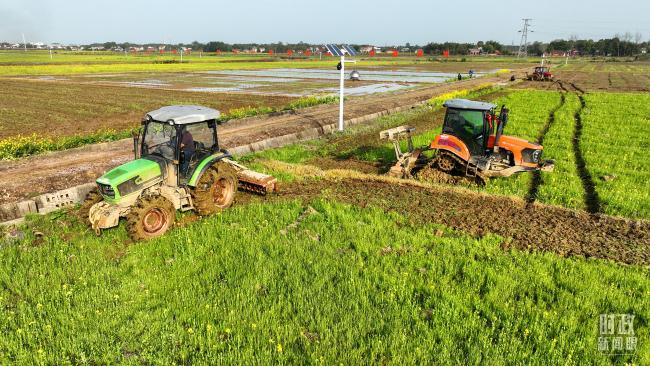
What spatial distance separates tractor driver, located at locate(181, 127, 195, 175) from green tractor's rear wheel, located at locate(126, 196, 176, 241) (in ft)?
2.83

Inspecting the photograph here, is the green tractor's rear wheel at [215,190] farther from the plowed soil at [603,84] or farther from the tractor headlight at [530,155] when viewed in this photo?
the plowed soil at [603,84]

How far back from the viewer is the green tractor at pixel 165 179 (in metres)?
7.52

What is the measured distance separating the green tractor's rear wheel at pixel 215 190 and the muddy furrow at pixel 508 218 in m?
1.50

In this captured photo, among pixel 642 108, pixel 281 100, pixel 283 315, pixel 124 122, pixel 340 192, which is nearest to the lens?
pixel 283 315

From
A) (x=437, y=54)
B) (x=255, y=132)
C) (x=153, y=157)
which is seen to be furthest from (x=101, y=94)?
(x=437, y=54)

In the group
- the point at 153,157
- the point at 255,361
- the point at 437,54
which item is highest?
the point at 437,54

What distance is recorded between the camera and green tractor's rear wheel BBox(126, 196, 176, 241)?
739 centimetres

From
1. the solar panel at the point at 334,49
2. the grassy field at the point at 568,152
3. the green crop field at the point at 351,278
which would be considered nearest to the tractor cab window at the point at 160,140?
the green crop field at the point at 351,278

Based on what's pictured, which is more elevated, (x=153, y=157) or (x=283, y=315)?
(x=153, y=157)

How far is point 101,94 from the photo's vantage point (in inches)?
1305

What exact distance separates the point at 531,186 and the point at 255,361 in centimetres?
986

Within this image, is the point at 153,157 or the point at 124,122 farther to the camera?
the point at 124,122

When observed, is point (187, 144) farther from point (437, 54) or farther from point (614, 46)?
point (614, 46)

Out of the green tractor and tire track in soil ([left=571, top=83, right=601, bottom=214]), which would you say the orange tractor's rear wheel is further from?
the green tractor
